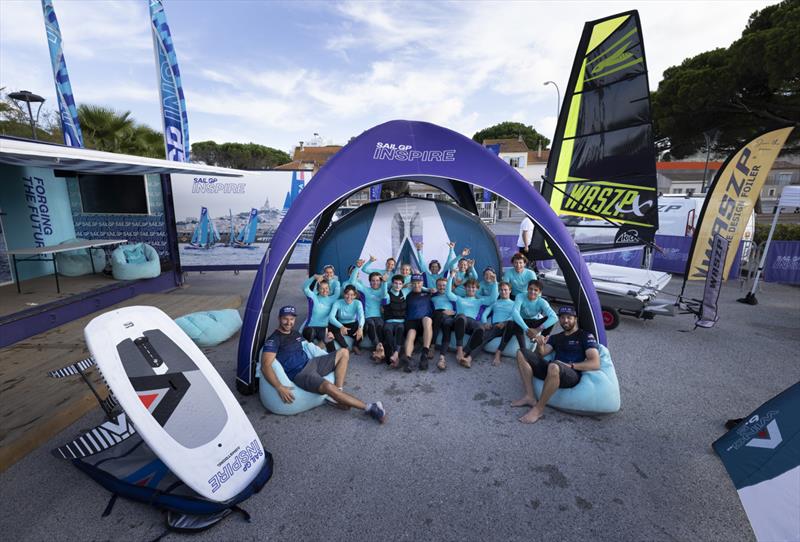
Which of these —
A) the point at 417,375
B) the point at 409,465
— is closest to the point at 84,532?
the point at 409,465

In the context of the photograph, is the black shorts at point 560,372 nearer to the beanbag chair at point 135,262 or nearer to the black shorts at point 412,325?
the black shorts at point 412,325

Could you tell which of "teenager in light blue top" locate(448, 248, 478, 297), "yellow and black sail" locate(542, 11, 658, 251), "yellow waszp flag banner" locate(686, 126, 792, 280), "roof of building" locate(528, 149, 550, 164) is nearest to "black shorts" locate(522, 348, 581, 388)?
"teenager in light blue top" locate(448, 248, 478, 297)

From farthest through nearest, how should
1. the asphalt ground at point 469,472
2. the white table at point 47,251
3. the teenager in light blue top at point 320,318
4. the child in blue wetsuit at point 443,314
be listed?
the white table at point 47,251, the child in blue wetsuit at point 443,314, the teenager in light blue top at point 320,318, the asphalt ground at point 469,472

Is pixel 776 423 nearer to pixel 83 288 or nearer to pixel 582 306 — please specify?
pixel 582 306

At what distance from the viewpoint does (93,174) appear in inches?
309

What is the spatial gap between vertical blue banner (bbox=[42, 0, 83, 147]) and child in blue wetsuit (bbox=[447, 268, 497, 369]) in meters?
9.29

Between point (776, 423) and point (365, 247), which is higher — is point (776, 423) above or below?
below

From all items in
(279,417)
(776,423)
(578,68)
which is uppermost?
(578,68)

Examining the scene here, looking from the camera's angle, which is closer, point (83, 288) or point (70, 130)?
point (83, 288)

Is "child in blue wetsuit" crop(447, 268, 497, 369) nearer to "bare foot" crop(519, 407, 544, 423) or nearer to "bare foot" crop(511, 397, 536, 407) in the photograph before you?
"bare foot" crop(511, 397, 536, 407)

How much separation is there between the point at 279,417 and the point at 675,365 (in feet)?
16.7

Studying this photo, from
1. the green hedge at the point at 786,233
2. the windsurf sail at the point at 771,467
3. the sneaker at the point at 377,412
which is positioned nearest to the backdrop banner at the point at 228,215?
the sneaker at the point at 377,412

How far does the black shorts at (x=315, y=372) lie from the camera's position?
367 centimetres

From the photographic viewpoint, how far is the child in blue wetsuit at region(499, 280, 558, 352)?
15.8 ft
